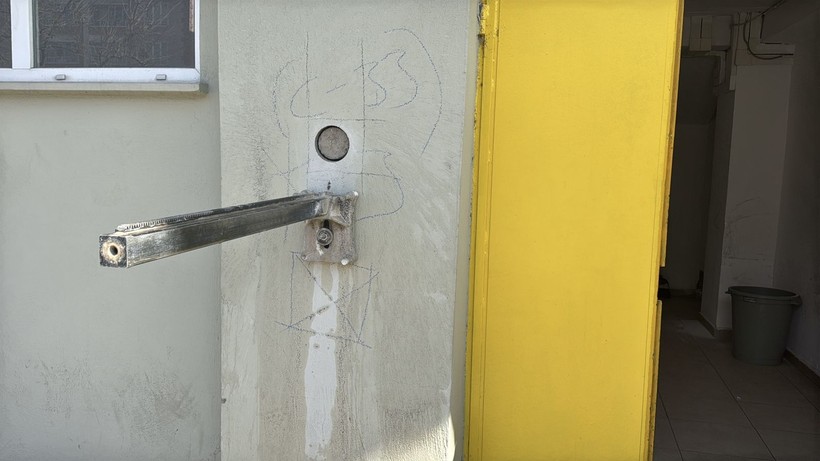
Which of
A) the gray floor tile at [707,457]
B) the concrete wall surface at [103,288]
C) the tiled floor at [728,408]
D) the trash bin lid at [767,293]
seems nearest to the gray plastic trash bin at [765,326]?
the trash bin lid at [767,293]

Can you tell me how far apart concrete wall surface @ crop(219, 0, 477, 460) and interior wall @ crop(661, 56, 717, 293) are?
6.81 metres

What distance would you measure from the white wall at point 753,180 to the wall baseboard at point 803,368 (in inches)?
36.7

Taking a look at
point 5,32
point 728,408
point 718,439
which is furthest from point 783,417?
point 5,32

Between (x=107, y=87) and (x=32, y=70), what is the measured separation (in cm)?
46

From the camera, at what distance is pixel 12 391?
3287 millimetres

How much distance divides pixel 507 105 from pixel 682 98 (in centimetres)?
623

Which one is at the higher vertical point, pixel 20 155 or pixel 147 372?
pixel 20 155

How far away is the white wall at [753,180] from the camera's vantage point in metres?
6.54

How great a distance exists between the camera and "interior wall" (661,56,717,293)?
8.80 metres

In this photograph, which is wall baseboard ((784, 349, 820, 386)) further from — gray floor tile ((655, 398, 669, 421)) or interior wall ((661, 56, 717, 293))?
interior wall ((661, 56, 717, 293))

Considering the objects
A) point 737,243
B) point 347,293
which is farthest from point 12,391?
point 737,243

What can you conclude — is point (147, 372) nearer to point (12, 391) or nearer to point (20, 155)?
point (12, 391)

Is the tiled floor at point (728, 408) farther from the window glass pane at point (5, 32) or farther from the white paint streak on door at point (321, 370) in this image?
the window glass pane at point (5, 32)

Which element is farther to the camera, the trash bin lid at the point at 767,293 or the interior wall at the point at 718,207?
the interior wall at the point at 718,207
